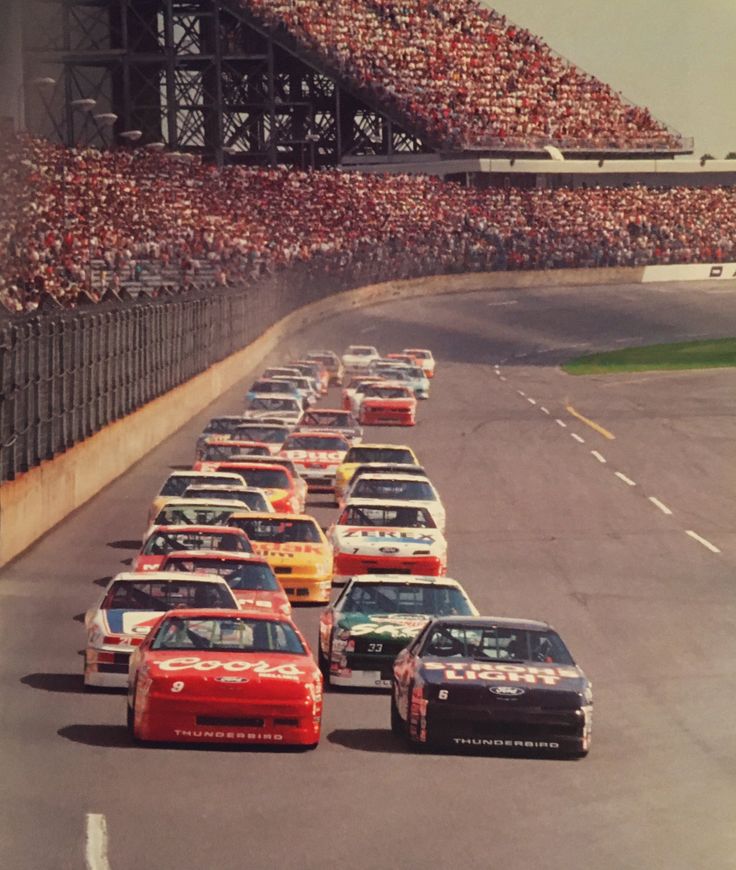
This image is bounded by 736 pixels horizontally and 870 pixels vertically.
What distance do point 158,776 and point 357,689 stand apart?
634 centimetres

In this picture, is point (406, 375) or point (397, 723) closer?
point (397, 723)

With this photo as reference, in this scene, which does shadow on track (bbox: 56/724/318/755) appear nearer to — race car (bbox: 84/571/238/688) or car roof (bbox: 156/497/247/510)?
race car (bbox: 84/571/238/688)

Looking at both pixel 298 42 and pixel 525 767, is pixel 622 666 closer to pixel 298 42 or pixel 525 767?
pixel 525 767

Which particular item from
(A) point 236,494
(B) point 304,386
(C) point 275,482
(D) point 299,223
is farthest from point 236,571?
(D) point 299,223

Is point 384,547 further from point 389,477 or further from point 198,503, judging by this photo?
point 389,477

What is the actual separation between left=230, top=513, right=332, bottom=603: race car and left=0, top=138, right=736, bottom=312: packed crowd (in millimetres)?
11085

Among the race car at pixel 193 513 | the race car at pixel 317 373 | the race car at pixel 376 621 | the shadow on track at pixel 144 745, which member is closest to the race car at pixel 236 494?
the race car at pixel 193 513

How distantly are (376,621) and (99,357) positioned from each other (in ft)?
69.1

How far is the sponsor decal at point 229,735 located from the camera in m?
16.6

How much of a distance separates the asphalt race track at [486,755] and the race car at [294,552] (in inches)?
26.1

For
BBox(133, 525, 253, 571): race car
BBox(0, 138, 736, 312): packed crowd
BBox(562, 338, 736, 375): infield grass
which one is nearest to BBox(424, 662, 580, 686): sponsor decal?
BBox(133, 525, 253, 571): race car

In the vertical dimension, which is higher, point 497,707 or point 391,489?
point 497,707

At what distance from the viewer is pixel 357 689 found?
2139 cm

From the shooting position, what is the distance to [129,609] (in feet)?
67.7
